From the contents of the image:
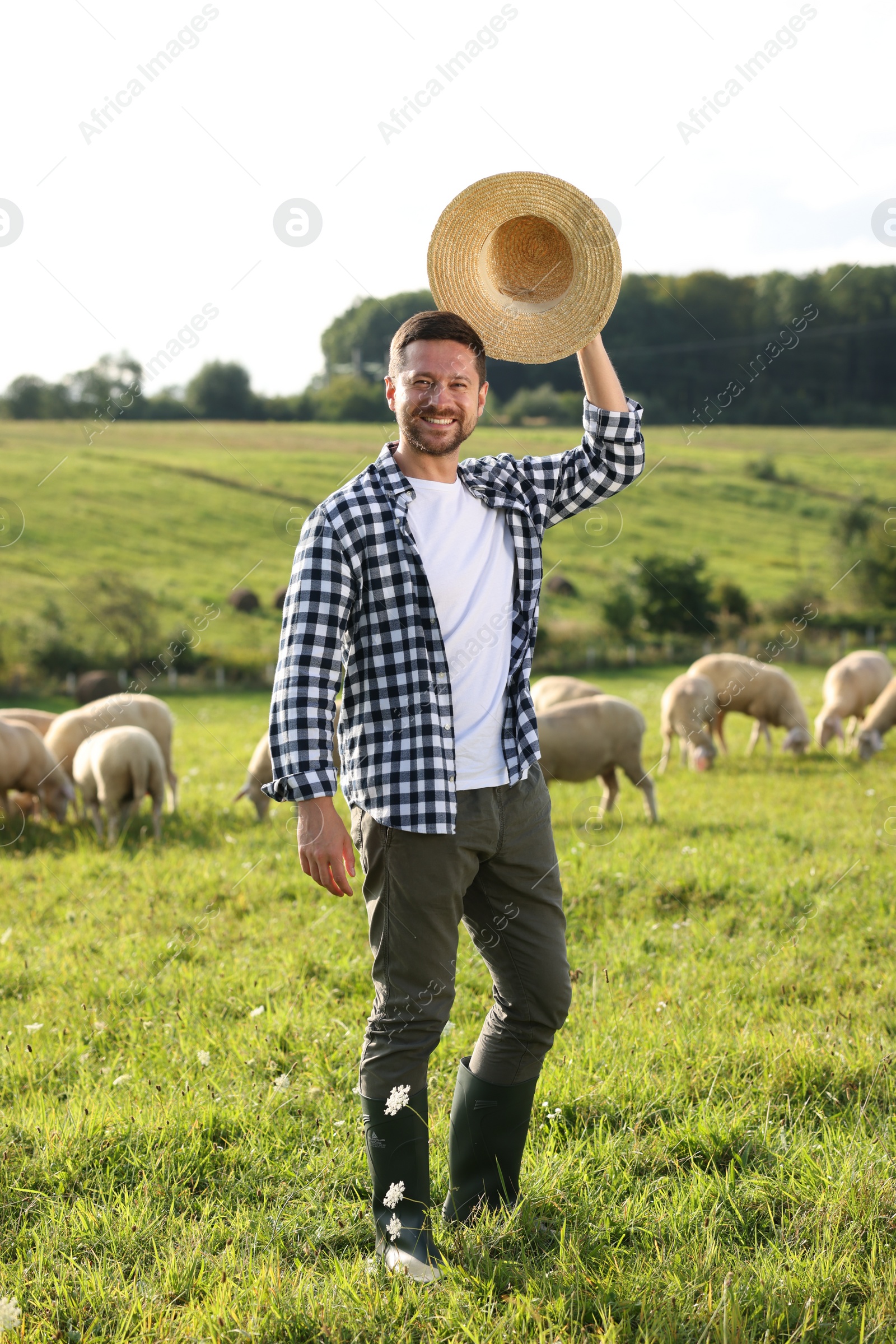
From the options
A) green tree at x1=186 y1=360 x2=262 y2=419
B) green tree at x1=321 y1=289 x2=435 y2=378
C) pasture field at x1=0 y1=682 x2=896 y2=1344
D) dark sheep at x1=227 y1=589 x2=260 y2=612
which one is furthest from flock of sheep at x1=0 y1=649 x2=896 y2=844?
green tree at x1=186 y1=360 x2=262 y2=419

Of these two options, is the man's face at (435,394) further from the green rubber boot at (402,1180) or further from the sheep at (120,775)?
the sheep at (120,775)

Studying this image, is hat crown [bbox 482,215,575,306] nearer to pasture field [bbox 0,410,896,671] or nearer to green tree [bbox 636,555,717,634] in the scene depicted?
pasture field [bbox 0,410,896,671]

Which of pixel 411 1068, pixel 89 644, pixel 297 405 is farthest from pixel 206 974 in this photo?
pixel 297 405

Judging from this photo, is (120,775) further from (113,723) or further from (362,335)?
(362,335)

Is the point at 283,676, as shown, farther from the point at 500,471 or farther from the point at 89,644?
the point at 89,644

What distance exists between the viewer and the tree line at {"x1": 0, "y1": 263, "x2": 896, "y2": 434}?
2726 inches

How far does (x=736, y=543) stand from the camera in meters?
51.6

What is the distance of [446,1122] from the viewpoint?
3574 millimetres

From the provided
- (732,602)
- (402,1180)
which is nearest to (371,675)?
(402,1180)

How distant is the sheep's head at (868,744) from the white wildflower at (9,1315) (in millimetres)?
12659

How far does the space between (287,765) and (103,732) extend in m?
7.72

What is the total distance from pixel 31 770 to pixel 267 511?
1654 inches

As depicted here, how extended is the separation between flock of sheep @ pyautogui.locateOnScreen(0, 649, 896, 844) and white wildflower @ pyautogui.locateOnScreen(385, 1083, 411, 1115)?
5.16 m

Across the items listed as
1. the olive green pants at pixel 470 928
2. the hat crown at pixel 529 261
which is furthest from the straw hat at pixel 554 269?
the olive green pants at pixel 470 928
